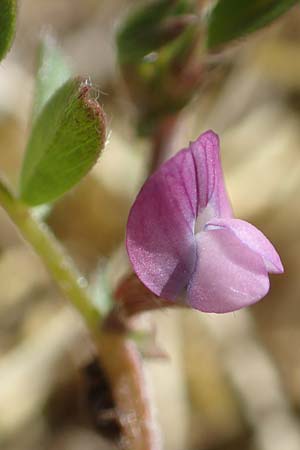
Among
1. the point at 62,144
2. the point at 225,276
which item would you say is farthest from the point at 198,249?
the point at 62,144

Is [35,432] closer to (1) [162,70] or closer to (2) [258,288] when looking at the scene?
(1) [162,70]

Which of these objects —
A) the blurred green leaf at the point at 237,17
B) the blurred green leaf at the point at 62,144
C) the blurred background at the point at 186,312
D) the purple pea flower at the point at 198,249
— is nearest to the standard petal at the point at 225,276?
the purple pea flower at the point at 198,249

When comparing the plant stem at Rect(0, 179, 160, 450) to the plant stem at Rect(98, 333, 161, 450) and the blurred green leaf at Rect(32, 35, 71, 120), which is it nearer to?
the plant stem at Rect(98, 333, 161, 450)

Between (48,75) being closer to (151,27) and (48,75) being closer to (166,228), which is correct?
(151,27)

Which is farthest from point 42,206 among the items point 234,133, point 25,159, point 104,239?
point 234,133

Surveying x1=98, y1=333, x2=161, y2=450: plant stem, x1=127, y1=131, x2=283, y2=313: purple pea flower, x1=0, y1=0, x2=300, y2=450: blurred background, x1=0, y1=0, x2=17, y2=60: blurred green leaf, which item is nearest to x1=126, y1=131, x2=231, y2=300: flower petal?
x1=127, y1=131, x2=283, y2=313: purple pea flower

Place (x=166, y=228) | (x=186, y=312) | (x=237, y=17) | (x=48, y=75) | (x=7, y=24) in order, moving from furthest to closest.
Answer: (x=186, y=312) → (x=237, y=17) → (x=48, y=75) → (x=7, y=24) → (x=166, y=228)
